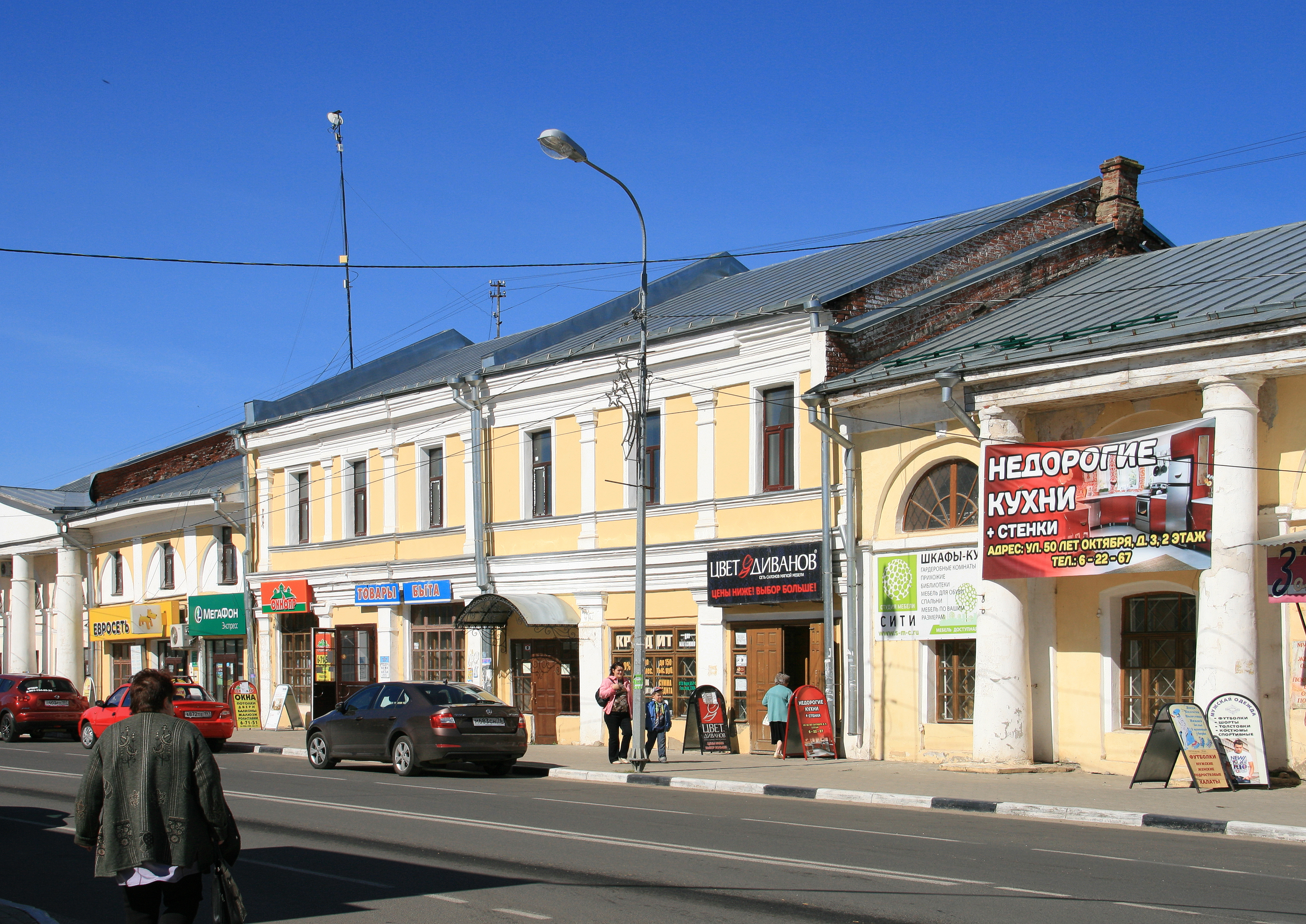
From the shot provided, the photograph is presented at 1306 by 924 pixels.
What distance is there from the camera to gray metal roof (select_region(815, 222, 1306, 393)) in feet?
56.1

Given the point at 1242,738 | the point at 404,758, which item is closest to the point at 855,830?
the point at 1242,738

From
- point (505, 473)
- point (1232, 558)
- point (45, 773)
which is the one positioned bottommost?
point (45, 773)

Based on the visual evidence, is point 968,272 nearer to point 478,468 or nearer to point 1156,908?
point 478,468

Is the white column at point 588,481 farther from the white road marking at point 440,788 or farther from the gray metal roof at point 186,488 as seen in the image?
the gray metal roof at point 186,488

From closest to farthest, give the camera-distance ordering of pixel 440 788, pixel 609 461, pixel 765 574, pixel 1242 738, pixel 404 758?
1. pixel 1242 738
2. pixel 440 788
3. pixel 404 758
4. pixel 765 574
5. pixel 609 461

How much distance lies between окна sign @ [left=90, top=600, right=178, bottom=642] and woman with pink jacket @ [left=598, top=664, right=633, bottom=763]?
843 inches

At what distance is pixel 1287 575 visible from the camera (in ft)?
53.9

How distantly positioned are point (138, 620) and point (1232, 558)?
31.8 m

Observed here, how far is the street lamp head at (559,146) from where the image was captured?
62.8ft

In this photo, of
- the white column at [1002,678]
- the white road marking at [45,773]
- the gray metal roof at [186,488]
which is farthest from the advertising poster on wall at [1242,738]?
the gray metal roof at [186,488]

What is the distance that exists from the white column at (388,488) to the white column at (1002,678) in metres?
16.0

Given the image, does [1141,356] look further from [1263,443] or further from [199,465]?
[199,465]

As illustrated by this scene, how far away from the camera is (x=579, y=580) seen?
86.2ft

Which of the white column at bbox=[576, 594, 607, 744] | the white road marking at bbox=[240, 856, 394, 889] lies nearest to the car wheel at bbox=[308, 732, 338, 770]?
the white column at bbox=[576, 594, 607, 744]
